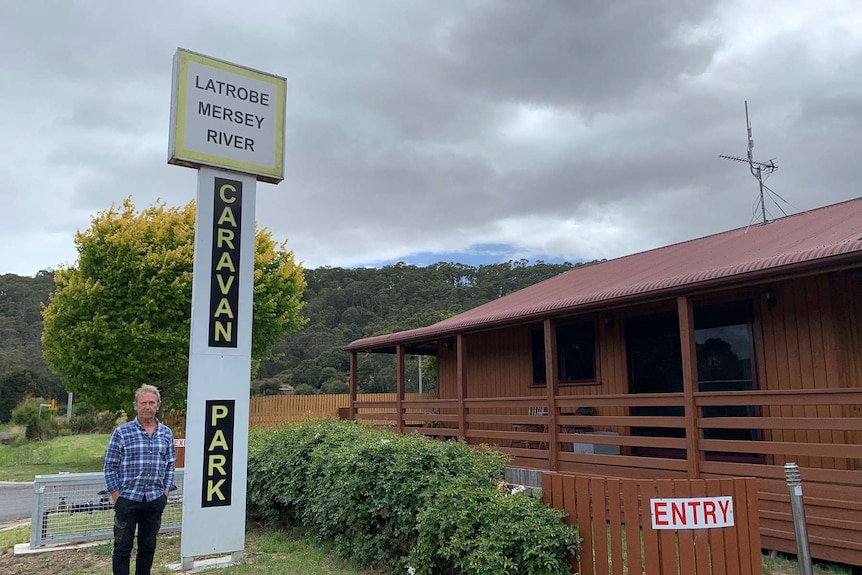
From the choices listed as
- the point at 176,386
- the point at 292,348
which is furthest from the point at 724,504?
the point at 292,348

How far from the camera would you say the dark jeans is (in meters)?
5.18

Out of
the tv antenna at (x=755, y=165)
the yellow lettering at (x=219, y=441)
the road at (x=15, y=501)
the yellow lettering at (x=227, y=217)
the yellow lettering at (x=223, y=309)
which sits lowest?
the road at (x=15, y=501)

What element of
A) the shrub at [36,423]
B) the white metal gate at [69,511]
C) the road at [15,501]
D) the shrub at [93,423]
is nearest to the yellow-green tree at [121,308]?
the road at [15,501]

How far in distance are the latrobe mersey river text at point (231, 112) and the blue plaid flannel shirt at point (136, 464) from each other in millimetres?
3722

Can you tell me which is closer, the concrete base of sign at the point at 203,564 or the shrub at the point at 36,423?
the concrete base of sign at the point at 203,564

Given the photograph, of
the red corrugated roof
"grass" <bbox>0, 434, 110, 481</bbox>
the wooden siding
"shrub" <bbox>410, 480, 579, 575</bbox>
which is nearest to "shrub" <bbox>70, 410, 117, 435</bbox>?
"grass" <bbox>0, 434, 110, 481</bbox>

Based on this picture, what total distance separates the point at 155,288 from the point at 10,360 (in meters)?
34.4

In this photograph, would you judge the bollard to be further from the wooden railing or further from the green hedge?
the wooden railing

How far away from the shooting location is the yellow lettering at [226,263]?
747 centimetres

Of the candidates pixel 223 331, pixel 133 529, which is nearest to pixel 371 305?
pixel 223 331

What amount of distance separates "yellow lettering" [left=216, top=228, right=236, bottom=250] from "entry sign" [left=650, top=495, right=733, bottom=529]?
538cm

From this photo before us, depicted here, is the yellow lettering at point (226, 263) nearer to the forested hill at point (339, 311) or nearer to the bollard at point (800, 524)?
the bollard at point (800, 524)

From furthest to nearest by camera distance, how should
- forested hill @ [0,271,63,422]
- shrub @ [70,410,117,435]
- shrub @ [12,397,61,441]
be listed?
1. forested hill @ [0,271,63,422]
2. shrub @ [70,410,117,435]
3. shrub @ [12,397,61,441]

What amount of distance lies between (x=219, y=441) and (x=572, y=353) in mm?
6575
